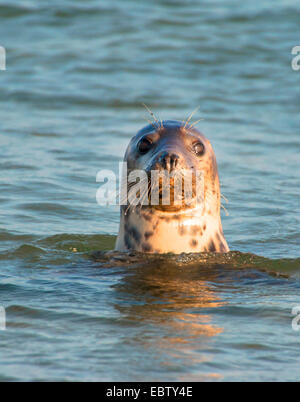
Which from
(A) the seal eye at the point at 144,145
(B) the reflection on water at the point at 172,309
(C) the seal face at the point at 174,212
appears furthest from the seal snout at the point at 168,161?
(B) the reflection on water at the point at 172,309

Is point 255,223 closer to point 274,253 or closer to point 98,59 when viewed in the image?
point 274,253

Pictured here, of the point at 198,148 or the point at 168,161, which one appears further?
the point at 198,148

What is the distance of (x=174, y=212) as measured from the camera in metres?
5.39

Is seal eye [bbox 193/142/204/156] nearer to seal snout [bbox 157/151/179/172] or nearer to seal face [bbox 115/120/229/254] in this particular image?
seal face [bbox 115/120/229/254]

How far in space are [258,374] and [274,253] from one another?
8.88 ft

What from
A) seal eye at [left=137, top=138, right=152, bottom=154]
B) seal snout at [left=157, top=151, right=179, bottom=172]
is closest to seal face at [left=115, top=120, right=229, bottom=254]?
seal eye at [left=137, top=138, right=152, bottom=154]

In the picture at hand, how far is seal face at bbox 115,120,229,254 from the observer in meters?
5.39

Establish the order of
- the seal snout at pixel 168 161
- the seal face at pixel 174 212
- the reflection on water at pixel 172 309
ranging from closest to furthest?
the reflection on water at pixel 172 309 → the seal snout at pixel 168 161 → the seal face at pixel 174 212

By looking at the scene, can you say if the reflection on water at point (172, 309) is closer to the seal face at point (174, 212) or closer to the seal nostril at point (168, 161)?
the seal face at point (174, 212)

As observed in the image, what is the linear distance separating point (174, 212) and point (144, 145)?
48cm

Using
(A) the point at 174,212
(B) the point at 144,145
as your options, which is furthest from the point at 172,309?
(B) the point at 144,145

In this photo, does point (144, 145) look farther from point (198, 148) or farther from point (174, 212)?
point (174, 212)

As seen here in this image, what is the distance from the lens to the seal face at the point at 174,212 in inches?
212

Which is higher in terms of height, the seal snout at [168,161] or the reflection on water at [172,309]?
the seal snout at [168,161]
